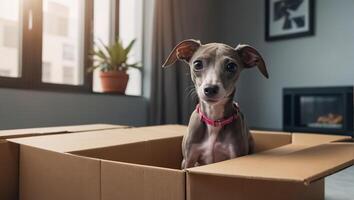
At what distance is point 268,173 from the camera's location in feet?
2.24

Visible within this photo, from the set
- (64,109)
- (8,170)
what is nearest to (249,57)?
(8,170)

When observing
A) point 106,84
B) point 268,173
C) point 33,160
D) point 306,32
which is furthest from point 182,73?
point 268,173

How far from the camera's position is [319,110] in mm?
3898

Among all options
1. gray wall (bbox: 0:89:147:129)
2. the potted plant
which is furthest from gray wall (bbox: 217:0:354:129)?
the potted plant

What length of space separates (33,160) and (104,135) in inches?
13.5

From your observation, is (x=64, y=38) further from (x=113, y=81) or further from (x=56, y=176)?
(x=56, y=176)

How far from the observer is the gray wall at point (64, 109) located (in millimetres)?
2555

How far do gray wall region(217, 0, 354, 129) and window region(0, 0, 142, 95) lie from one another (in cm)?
147

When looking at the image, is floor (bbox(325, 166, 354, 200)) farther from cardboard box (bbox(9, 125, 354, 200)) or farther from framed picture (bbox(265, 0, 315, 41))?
framed picture (bbox(265, 0, 315, 41))

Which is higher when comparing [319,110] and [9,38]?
[9,38]

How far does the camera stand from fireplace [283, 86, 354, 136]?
11.6 feet

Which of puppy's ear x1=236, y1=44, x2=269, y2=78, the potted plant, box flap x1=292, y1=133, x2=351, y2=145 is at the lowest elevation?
box flap x1=292, y1=133, x2=351, y2=145

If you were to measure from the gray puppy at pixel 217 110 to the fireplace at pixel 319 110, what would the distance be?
8.65 feet

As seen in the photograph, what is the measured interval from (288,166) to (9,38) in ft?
8.41
